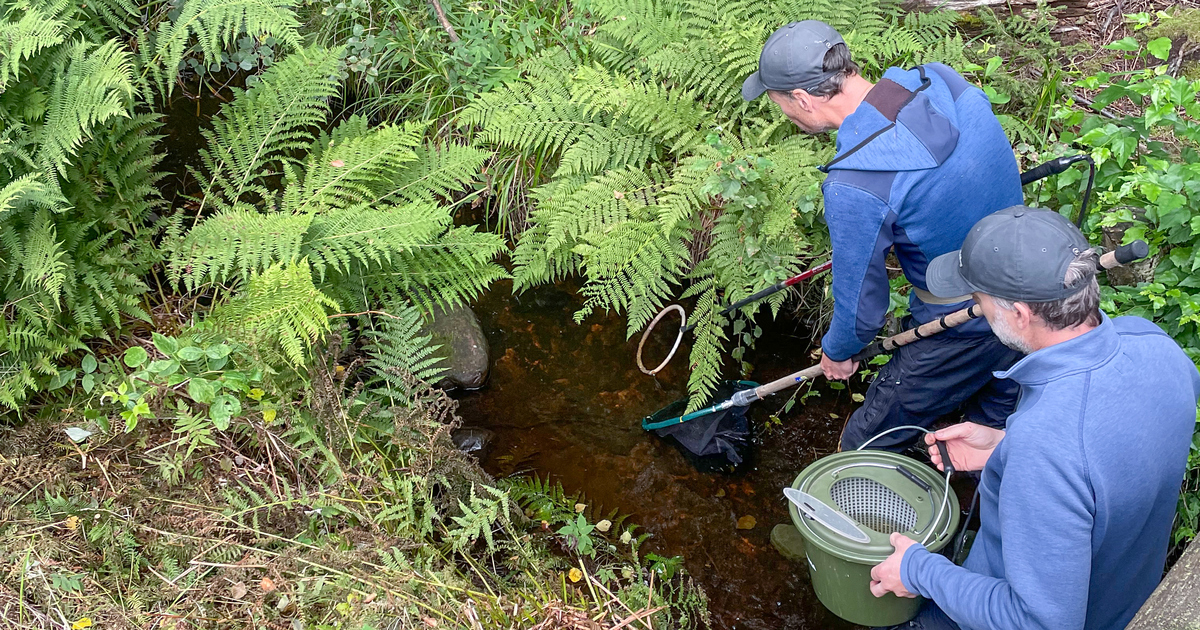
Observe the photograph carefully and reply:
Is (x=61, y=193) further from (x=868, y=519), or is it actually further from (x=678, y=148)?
(x=868, y=519)

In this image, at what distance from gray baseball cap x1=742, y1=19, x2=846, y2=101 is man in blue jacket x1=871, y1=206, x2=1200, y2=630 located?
908 mm

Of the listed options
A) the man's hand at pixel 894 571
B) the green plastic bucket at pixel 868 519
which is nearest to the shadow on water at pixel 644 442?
the green plastic bucket at pixel 868 519

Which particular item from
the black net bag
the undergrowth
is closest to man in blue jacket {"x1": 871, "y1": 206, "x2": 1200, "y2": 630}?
the undergrowth

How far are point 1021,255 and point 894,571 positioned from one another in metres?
1.08

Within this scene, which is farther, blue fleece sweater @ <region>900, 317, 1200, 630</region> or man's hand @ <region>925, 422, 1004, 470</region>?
man's hand @ <region>925, 422, 1004, 470</region>

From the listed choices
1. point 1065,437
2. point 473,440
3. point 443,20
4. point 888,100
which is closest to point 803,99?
point 888,100

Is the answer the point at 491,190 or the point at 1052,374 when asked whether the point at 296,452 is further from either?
the point at 1052,374

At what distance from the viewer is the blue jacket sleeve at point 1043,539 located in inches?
68.4

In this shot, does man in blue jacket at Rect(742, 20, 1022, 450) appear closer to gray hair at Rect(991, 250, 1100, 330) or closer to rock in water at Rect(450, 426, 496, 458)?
gray hair at Rect(991, 250, 1100, 330)

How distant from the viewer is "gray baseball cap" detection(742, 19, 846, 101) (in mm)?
2607

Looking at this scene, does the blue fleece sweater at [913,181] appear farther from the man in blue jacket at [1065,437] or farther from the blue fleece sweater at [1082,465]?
the blue fleece sweater at [1082,465]

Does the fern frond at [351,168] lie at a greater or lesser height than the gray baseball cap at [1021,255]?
lesser

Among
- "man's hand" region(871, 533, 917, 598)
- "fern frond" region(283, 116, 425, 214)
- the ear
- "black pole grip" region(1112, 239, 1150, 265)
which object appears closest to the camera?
"black pole grip" region(1112, 239, 1150, 265)

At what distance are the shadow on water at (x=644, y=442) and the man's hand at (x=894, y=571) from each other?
1202mm
